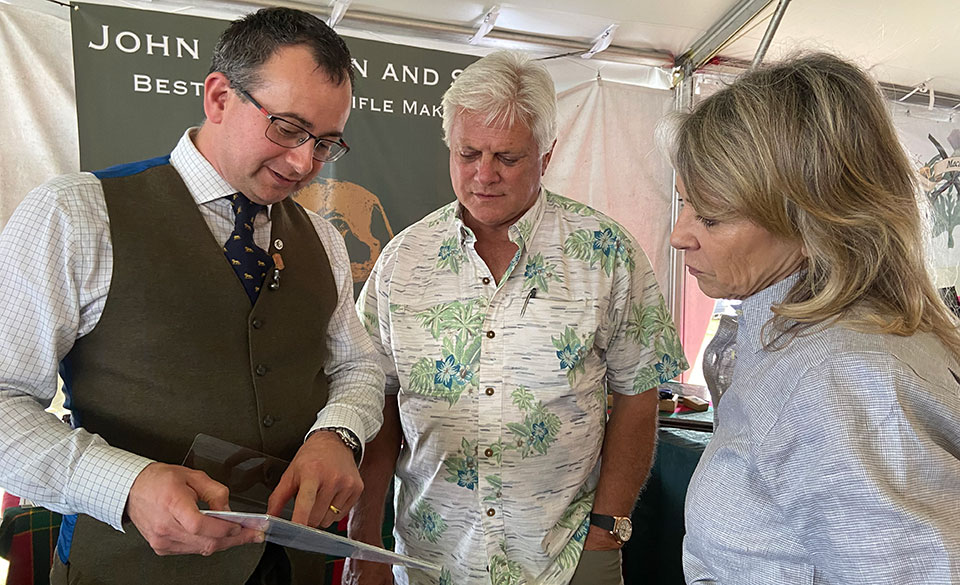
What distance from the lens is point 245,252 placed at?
1.24 m

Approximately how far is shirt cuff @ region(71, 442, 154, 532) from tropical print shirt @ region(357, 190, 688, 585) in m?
0.73

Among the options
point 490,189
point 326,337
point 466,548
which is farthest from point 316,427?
point 490,189

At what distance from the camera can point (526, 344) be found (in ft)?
5.12

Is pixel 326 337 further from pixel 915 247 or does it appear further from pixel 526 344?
pixel 915 247

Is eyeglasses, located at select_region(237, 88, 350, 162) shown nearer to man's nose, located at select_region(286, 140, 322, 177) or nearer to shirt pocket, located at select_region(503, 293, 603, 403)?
man's nose, located at select_region(286, 140, 322, 177)

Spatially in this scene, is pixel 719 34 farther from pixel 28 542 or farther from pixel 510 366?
pixel 28 542

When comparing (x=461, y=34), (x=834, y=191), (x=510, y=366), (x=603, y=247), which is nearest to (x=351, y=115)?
(x=461, y=34)

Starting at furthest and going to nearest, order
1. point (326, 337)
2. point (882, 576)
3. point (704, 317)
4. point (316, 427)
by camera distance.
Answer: point (704, 317), point (326, 337), point (316, 427), point (882, 576)

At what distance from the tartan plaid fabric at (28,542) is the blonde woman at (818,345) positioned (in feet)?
5.81

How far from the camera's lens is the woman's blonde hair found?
89cm

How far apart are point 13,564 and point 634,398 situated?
5.77 ft

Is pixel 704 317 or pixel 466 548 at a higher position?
pixel 704 317

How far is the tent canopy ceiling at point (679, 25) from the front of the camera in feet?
9.02

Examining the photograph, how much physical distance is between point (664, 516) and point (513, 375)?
1.26m
